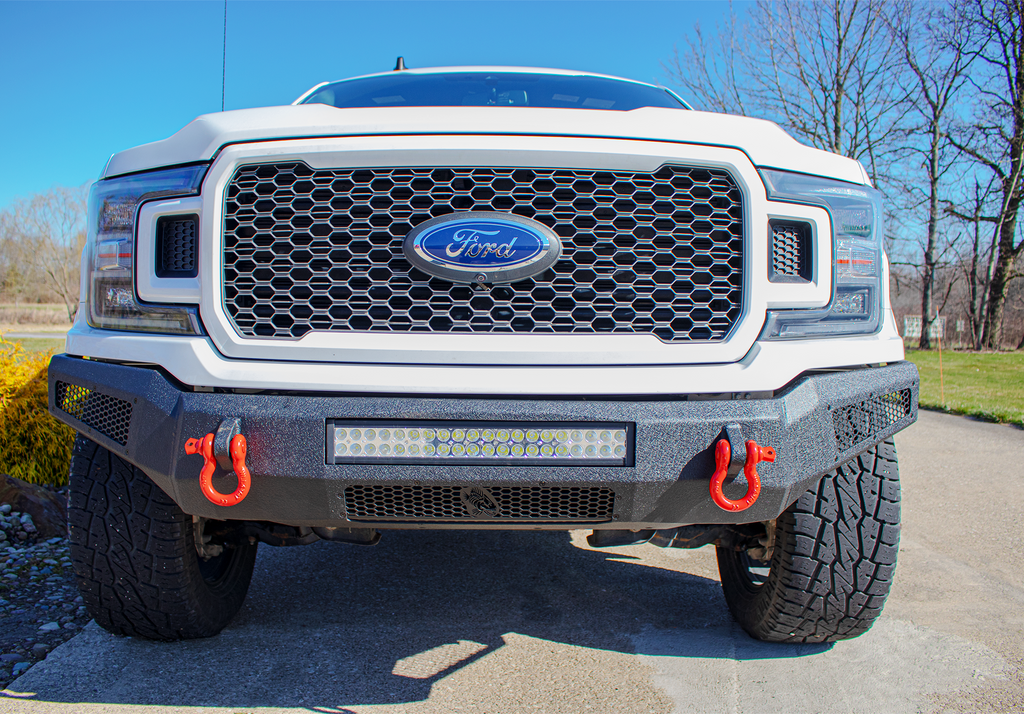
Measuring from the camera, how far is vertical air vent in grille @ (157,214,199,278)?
1.84m

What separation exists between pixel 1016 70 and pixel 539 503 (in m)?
25.9

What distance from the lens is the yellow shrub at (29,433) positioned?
4.09 meters

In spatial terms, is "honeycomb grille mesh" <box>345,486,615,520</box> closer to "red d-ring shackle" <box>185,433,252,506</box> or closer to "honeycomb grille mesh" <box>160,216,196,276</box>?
"red d-ring shackle" <box>185,433,252,506</box>

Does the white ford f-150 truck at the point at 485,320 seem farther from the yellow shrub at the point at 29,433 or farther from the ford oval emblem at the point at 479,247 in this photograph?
the yellow shrub at the point at 29,433

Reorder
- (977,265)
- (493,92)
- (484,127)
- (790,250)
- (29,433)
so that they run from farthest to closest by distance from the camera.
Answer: (977,265) → (29,433) → (493,92) → (790,250) → (484,127)

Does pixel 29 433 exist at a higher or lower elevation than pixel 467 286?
lower

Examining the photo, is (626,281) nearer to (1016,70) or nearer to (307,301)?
(307,301)

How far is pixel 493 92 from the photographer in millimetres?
3137

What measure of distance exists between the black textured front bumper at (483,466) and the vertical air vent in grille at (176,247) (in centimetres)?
29

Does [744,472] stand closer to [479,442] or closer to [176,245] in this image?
[479,442]

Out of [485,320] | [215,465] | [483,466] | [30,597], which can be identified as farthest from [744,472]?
[30,597]

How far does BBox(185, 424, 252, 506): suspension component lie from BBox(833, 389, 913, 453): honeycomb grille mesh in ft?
5.01

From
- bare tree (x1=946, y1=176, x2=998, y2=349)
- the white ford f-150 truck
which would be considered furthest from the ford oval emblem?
bare tree (x1=946, y1=176, x2=998, y2=349)

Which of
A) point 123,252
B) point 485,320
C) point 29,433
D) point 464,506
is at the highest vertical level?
point 123,252
